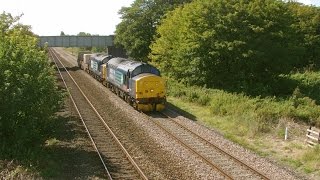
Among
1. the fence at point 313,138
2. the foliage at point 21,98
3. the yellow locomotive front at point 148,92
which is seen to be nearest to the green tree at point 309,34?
the yellow locomotive front at point 148,92

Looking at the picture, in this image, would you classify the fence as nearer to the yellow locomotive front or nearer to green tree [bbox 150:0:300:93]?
the yellow locomotive front

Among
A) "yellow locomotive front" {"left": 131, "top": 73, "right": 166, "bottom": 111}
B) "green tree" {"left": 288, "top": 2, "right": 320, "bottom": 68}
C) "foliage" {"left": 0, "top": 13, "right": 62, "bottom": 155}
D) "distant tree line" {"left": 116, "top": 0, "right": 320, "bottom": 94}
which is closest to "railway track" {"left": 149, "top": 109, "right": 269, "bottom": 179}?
"yellow locomotive front" {"left": 131, "top": 73, "right": 166, "bottom": 111}

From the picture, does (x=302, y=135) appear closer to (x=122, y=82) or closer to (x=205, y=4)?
(x=122, y=82)

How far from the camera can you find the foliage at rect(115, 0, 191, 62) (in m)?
67.6

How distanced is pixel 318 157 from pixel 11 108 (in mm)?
13681

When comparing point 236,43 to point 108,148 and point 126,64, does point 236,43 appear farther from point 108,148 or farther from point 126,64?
point 108,148

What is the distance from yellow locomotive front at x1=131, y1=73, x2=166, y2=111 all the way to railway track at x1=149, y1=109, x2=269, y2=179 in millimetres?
2490

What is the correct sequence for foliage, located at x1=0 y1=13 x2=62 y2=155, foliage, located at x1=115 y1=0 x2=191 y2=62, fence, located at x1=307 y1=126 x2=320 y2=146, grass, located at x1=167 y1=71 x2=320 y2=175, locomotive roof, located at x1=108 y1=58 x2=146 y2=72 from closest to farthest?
foliage, located at x1=0 y1=13 x2=62 y2=155 → grass, located at x1=167 y1=71 x2=320 y2=175 → fence, located at x1=307 y1=126 x2=320 y2=146 → locomotive roof, located at x1=108 y1=58 x2=146 y2=72 → foliage, located at x1=115 y1=0 x2=191 y2=62

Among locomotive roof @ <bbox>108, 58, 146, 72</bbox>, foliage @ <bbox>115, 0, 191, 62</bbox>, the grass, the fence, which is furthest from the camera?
foliage @ <bbox>115, 0, 191, 62</bbox>

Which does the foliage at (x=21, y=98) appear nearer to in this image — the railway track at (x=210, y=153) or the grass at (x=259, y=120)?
the railway track at (x=210, y=153)

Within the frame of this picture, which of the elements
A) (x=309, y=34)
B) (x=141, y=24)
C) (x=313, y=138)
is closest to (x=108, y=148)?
(x=313, y=138)

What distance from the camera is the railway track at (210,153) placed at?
1579 centimetres

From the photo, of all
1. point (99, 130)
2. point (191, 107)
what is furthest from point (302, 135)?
point (99, 130)

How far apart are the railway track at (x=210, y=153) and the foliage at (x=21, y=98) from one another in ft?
24.0
